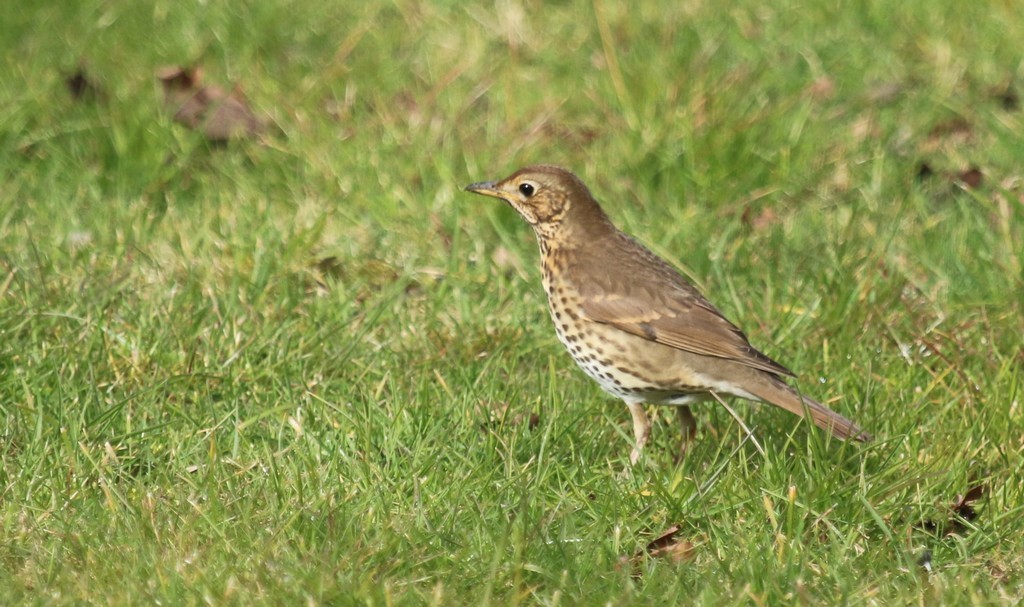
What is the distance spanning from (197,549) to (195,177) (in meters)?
3.19

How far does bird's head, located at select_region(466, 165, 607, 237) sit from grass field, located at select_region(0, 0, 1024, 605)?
0.51m

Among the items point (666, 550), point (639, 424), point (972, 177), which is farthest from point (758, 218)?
point (666, 550)

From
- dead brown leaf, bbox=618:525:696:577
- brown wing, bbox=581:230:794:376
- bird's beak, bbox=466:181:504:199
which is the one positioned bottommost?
dead brown leaf, bbox=618:525:696:577

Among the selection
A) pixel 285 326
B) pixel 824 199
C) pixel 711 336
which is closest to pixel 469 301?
pixel 285 326

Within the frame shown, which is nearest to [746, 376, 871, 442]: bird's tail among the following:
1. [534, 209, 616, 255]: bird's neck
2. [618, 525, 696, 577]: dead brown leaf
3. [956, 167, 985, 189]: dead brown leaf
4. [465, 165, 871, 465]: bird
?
[465, 165, 871, 465]: bird

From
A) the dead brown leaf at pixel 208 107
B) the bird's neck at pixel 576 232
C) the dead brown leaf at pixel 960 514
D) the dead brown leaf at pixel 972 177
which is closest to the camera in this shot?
the dead brown leaf at pixel 960 514

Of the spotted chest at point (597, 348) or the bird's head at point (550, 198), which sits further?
the bird's head at point (550, 198)

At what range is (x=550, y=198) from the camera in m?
5.38

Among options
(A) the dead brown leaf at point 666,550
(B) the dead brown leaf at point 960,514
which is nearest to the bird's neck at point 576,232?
(A) the dead brown leaf at point 666,550

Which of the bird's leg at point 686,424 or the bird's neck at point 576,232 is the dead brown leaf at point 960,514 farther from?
the bird's neck at point 576,232

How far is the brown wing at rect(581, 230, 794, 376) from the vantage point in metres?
4.96

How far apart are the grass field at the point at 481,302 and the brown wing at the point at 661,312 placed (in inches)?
11.3

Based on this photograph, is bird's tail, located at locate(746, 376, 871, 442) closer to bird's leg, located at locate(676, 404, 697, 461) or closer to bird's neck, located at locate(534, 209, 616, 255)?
bird's leg, located at locate(676, 404, 697, 461)

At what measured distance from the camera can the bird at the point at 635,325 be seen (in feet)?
16.2
